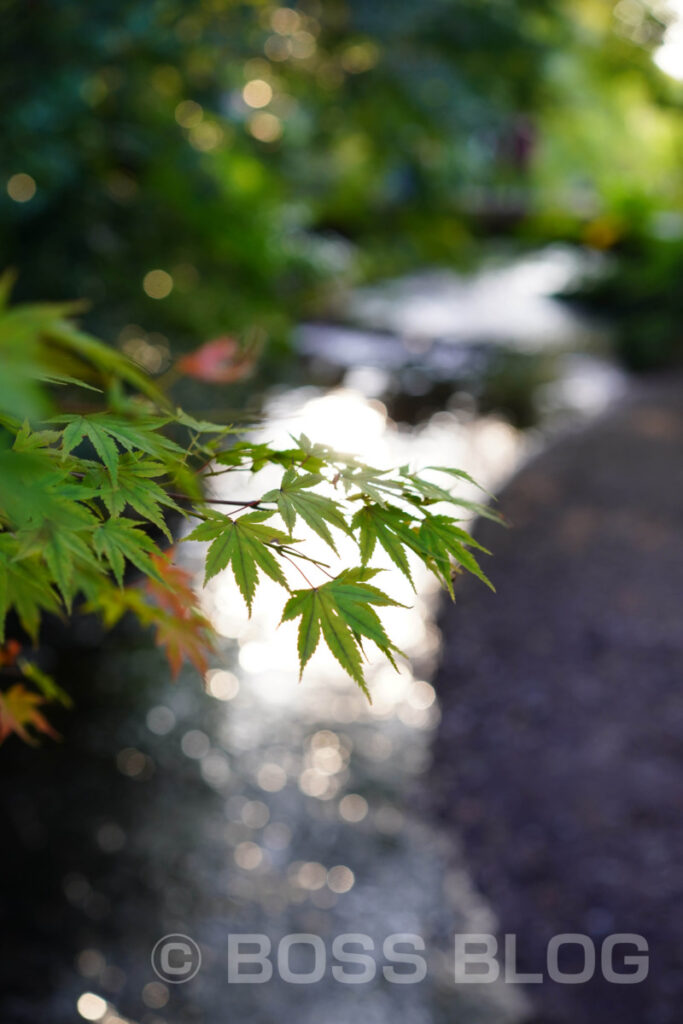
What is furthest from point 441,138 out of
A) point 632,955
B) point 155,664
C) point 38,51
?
point 632,955

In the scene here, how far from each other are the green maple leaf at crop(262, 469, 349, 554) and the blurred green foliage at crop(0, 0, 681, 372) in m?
3.38

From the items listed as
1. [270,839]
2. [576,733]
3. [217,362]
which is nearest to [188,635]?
[217,362]

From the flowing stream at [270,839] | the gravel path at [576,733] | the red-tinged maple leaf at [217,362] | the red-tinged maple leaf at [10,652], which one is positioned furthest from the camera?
the gravel path at [576,733]

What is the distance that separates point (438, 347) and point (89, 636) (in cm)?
713

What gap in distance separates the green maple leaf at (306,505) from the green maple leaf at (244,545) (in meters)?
0.02

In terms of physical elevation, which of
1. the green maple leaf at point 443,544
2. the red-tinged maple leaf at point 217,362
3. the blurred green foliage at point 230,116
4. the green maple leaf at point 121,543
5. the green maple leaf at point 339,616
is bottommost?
the green maple leaf at point 339,616

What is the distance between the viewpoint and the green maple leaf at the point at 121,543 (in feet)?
2.85

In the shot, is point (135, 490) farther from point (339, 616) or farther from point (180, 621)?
point (180, 621)

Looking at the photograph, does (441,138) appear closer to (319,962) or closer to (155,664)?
(155,664)

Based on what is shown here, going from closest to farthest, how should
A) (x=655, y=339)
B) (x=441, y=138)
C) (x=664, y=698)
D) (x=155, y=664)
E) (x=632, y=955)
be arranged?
(x=632, y=955) < (x=664, y=698) < (x=155, y=664) < (x=441, y=138) < (x=655, y=339)

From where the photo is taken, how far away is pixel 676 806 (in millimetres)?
3043

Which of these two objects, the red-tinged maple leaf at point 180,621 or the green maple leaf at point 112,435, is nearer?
the green maple leaf at point 112,435

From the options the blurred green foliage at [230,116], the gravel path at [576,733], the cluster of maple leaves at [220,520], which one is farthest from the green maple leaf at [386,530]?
the blurred green foliage at [230,116]

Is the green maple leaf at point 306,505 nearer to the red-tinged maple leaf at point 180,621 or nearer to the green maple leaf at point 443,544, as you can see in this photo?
the green maple leaf at point 443,544
